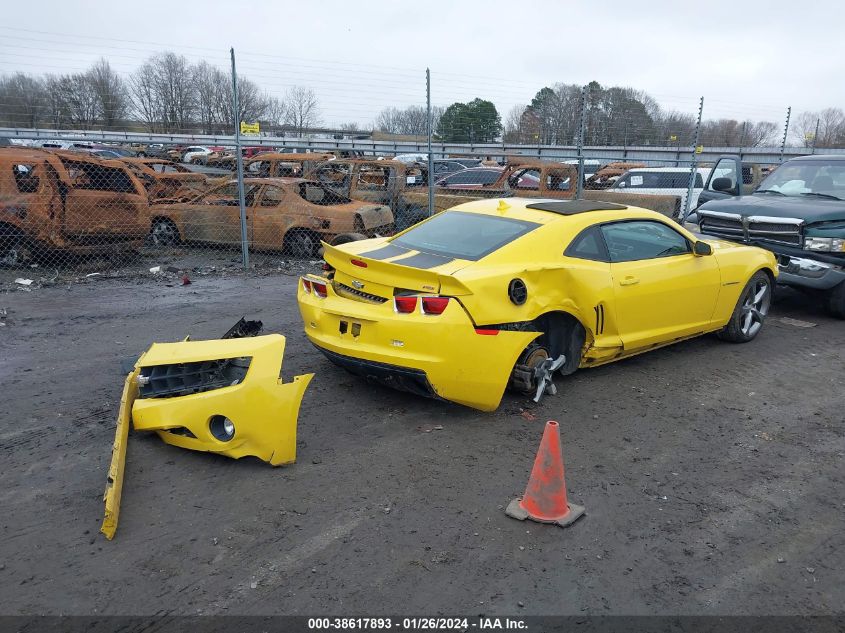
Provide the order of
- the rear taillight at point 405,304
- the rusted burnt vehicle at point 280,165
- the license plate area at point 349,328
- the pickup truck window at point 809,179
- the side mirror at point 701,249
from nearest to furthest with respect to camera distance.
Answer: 1. the rear taillight at point 405,304
2. the license plate area at point 349,328
3. the side mirror at point 701,249
4. the pickup truck window at point 809,179
5. the rusted burnt vehicle at point 280,165

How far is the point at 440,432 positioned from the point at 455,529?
116cm

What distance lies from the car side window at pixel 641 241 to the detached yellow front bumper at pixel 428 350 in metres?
1.27

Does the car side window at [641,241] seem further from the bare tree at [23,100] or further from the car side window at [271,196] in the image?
the bare tree at [23,100]

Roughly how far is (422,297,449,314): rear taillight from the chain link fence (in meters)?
5.26

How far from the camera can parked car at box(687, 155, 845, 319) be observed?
7512 millimetres

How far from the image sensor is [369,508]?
11.5 feet

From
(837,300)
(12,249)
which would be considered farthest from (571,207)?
(12,249)

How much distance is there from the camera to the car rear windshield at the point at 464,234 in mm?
4918

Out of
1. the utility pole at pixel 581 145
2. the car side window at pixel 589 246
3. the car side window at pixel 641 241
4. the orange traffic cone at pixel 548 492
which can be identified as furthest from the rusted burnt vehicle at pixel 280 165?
the orange traffic cone at pixel 548 492

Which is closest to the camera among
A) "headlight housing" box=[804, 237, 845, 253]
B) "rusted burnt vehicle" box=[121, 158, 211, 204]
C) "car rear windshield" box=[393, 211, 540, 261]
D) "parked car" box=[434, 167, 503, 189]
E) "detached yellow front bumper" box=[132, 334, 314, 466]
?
"detached yellow front bumper" box=[132, 334, 314, 466]

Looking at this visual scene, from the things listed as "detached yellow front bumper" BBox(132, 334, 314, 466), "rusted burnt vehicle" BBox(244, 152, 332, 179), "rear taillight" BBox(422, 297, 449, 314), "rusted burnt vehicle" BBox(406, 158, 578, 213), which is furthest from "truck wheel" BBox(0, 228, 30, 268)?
"rear taillight" BBox(422, 297, 449, 314)

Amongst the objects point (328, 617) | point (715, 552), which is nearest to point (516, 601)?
point (328, 617)

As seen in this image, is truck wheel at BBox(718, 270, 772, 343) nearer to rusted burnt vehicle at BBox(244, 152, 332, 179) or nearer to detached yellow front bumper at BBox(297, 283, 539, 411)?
detached yellow front bumper at BBox(297, 283, 539, 411)

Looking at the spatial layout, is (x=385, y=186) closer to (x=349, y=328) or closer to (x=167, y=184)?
(x=167, y=184)
